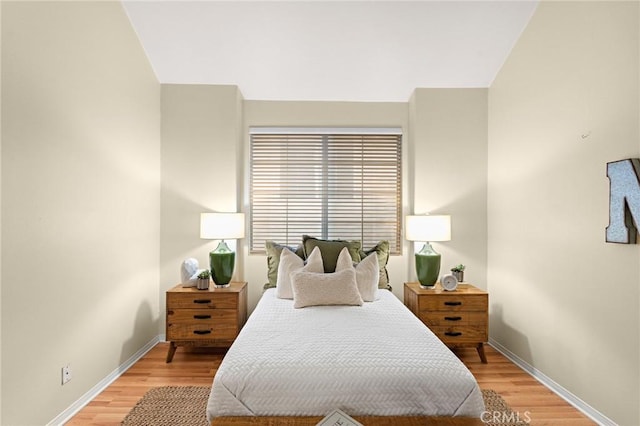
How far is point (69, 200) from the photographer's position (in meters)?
2.18

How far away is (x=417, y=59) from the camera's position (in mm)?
3219

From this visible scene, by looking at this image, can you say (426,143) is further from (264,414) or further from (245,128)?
(264,414)

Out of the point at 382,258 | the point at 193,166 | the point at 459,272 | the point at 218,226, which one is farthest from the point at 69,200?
the point at 459,272

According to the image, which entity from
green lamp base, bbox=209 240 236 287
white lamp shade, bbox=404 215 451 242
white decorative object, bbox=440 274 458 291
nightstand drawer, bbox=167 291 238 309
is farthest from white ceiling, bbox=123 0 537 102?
nightstand drawer, bbox=167 291 238 309

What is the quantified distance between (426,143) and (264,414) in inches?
112

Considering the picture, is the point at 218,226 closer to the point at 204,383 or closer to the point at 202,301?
the point at 202,301

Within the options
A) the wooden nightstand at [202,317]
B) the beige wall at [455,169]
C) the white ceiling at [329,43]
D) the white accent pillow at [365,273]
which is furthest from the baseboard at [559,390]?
the white ceiling at [329,43]

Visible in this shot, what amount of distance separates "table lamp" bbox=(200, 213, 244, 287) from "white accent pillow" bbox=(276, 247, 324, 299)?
1.62ft

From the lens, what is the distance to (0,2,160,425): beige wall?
1790 mm

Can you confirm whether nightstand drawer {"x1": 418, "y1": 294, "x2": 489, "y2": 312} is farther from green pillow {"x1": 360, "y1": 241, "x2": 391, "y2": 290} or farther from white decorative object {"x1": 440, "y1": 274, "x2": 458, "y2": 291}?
green pillow {"x1": 360, "y1": 241, "x2": 391, "y2": 290}

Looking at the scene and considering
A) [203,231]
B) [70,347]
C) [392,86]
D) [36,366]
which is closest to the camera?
[36,366]

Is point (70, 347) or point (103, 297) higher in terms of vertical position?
point (103, 297)

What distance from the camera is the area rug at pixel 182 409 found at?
2.10 m

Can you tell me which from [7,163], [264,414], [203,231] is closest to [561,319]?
[264,414]
